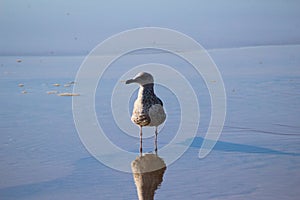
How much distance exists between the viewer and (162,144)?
7316mm

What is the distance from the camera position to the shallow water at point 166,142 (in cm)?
561

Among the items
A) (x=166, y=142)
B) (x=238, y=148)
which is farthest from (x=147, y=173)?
(x=238, y=148)

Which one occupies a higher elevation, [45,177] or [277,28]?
[277,28]

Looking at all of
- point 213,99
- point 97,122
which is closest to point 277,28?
point 213,99

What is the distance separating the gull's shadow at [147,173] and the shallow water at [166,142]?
0.08 m

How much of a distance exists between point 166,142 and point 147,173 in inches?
50.5

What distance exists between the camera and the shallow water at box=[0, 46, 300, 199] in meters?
5.61

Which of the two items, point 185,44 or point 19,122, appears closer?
point 19,122

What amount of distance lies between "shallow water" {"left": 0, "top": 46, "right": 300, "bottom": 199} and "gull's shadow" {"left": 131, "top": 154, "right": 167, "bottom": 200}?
0.08 metres

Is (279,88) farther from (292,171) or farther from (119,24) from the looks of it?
(119,24)

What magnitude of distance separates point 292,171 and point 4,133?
4303 millimetres

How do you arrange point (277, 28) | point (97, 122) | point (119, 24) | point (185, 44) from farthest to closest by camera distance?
point (277, 28) < point (119, 24) < point (185, 44) < point (97, 122)

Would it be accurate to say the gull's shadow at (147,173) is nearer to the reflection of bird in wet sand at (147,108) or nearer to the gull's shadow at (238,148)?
the reflection of bird in wet sand at (147,108)

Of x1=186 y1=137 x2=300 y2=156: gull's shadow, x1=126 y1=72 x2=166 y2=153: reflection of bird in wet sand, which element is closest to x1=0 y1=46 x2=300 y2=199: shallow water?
x1=186 y1=137 x2=300 y2=156: gull's shadow
